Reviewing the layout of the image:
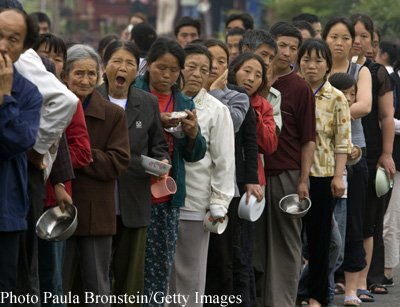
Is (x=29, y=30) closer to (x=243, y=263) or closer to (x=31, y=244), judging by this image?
(x=31, y=244)

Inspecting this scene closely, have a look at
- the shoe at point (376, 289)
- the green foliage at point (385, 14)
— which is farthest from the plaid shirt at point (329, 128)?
the green foliage at point (385, 14)

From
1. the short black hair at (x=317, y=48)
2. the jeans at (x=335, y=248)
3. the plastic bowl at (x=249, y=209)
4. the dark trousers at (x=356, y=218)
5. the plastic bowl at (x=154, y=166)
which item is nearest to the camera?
the plastic bowl at (x=154, y=166)

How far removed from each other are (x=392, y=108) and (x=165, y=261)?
130 inches

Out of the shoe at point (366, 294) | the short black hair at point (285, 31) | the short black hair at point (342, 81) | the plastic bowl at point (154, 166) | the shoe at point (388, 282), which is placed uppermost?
the short black hair at point (285, 31)

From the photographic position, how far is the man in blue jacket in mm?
4594

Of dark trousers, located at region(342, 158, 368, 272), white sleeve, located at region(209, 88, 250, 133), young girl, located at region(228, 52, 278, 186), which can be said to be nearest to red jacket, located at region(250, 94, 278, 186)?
young girl, located at region(228, 52, 278, 186)

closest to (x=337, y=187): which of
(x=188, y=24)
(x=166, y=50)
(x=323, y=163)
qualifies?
(x=323, y=163)

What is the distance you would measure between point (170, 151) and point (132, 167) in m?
0.43

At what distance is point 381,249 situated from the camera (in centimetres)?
911

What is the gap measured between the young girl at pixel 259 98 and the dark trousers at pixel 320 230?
2.19ft

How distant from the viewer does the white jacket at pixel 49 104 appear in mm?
5055

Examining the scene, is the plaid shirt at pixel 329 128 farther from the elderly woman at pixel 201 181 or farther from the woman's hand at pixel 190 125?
the woman's hand at pixel 190 125

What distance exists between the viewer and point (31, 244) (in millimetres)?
5098

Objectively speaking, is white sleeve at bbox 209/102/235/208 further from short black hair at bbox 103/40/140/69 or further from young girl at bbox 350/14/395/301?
young girl at bbox 350/14/395/301
